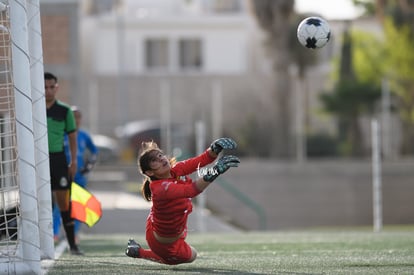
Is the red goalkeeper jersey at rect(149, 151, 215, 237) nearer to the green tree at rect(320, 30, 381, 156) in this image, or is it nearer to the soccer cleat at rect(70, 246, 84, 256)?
the soccer cleat at rect(70, 246, 84, 256)

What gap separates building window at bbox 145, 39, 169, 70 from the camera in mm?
47625

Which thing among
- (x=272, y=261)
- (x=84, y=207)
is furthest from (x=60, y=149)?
(x=272, y=261)

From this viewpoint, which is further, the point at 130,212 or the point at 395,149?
the point at 395,149

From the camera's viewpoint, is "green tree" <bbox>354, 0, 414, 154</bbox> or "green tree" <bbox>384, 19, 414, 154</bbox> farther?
"green tree" <bbox>354, 0, 414, 154</bbox>

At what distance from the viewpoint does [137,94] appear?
4441 cm

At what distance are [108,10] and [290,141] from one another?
50.0 ft

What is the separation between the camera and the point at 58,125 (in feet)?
38.7

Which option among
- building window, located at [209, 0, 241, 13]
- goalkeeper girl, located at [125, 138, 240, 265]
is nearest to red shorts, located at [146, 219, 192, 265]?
goalkeeper girl, located at [125, 138, 240, 265]

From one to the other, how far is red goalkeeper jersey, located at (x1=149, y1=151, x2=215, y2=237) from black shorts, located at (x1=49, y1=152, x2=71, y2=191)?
8.57 ft

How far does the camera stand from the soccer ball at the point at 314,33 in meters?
10.6

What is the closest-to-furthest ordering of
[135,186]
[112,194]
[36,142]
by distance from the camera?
[36,142] < [112,194] < [135,186]

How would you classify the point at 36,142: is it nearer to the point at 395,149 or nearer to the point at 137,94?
the point at 395,149

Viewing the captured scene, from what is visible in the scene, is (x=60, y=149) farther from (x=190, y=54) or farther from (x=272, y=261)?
(x=190, y=54)

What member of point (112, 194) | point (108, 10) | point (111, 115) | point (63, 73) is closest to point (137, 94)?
point (111, 115)
